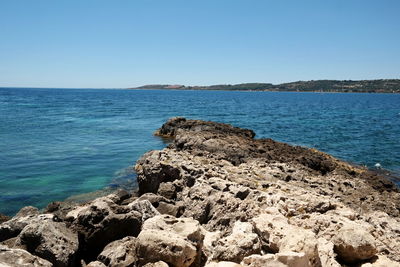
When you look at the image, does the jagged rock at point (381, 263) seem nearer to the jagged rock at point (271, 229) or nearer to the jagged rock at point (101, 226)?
the jagged rock at point (271, 229)

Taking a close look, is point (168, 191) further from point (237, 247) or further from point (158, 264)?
point (158, 264)

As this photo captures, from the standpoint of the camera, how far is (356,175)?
2048 cm

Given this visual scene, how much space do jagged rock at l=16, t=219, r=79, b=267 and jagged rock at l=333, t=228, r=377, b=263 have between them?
6.42 m

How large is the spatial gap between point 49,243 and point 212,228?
186 inches

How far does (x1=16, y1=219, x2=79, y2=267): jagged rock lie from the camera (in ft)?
26.1

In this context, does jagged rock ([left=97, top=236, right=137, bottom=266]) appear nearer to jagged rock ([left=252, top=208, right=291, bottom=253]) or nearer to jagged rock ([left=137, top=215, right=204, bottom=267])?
jagged rock ([left=137, top=215, right=204, bottom=267])

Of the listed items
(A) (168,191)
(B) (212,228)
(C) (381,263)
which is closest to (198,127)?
(A) (168,191)

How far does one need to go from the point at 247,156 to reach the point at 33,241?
14.5 m

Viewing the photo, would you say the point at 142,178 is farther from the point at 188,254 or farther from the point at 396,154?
the point at 396,154

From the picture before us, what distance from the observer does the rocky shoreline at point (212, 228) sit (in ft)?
22.9

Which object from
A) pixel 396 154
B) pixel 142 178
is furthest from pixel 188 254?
pixel 396 154

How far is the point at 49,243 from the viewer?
8.09 m

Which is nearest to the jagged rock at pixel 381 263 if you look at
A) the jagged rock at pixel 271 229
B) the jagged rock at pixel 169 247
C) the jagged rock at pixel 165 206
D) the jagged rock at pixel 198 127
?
the jagged rock at pixel 271 229

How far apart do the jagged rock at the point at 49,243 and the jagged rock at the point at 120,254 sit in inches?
33.4
